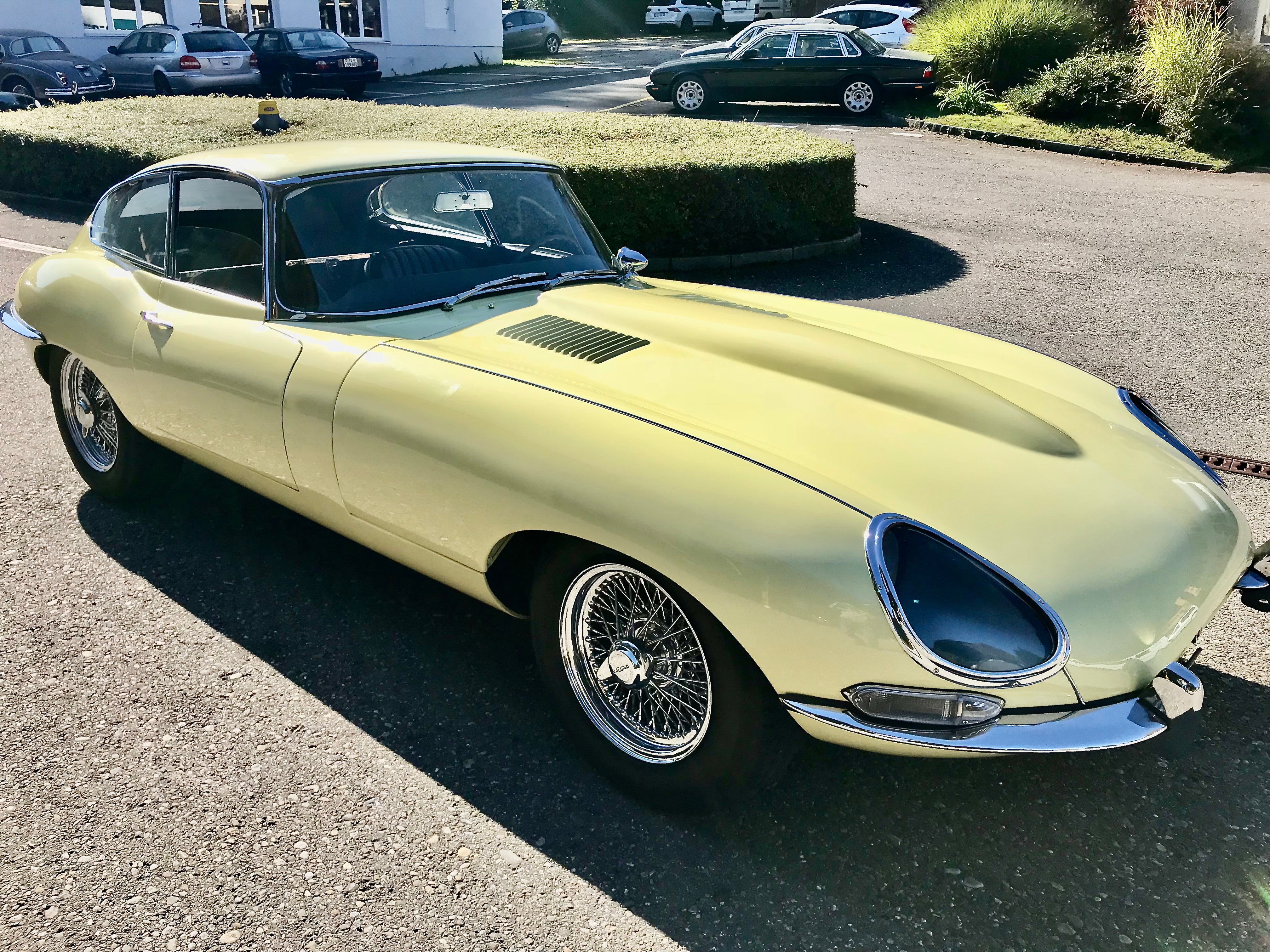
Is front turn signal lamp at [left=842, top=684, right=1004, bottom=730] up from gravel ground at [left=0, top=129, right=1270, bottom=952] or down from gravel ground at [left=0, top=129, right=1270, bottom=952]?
up

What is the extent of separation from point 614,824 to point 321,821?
74cm

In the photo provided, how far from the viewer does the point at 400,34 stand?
31.0 metres

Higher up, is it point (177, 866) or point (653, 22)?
point (653, 22)

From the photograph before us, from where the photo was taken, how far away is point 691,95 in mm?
18578

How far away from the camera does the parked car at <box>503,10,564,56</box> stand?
36031 millimetres

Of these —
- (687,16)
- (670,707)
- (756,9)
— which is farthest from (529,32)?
(670,707)

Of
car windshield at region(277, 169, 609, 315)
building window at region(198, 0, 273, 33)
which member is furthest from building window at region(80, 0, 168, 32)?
car windshield at region(277, 169, 609, 315)

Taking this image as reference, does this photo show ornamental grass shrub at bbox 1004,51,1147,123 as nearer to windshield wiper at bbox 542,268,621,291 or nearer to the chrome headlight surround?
the chrome headlight surround

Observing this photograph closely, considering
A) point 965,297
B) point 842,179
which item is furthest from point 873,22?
point 965,297

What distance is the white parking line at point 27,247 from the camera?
31.9ft

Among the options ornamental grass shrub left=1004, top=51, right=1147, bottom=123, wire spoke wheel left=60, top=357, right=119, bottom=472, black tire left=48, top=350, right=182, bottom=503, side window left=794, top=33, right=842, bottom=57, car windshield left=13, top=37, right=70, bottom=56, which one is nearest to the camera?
black tire left=48, top=350, right=182, bottom=503

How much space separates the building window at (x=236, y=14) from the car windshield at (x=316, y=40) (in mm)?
4931

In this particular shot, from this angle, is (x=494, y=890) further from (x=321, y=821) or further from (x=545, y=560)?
(x=545, y=560)

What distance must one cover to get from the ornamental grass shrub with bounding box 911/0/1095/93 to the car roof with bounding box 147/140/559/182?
53.5 feet
